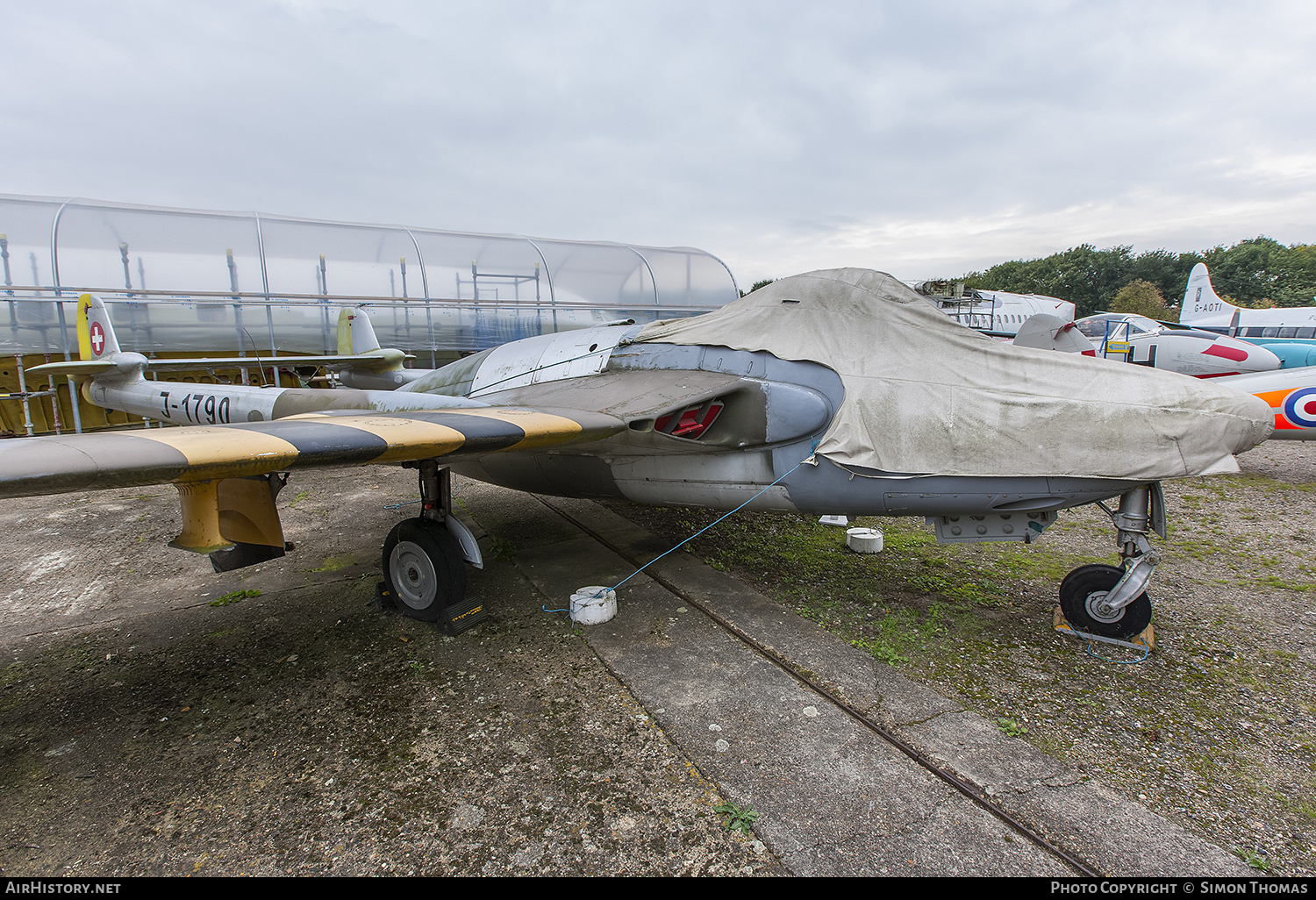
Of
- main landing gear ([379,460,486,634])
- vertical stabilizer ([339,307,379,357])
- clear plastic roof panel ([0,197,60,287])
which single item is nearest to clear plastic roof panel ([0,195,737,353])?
clear plastic roof panel ([0,197,60,287])

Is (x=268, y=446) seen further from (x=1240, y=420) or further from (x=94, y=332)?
(x=94, y=332)

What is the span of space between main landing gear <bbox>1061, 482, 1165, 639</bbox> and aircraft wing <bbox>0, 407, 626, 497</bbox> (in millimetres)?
3611

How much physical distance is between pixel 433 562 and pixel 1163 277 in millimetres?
71030

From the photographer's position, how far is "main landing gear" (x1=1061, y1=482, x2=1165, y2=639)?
159 inches

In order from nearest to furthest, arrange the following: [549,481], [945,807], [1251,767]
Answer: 1. [945,807]
2. [1251,767]
3. [549,481]

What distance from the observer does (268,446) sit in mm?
3277

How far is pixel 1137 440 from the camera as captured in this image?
3.76 meters

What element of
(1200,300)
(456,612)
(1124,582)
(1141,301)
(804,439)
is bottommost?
(456,612)

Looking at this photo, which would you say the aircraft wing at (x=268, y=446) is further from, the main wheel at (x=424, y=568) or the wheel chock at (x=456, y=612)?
the wheel chock at (x=456, y=612)

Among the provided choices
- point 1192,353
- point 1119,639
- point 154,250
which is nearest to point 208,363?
point 154,250

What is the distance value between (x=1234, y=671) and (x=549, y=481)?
5459mm

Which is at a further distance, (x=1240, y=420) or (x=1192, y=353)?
(x=1192, y=353)
